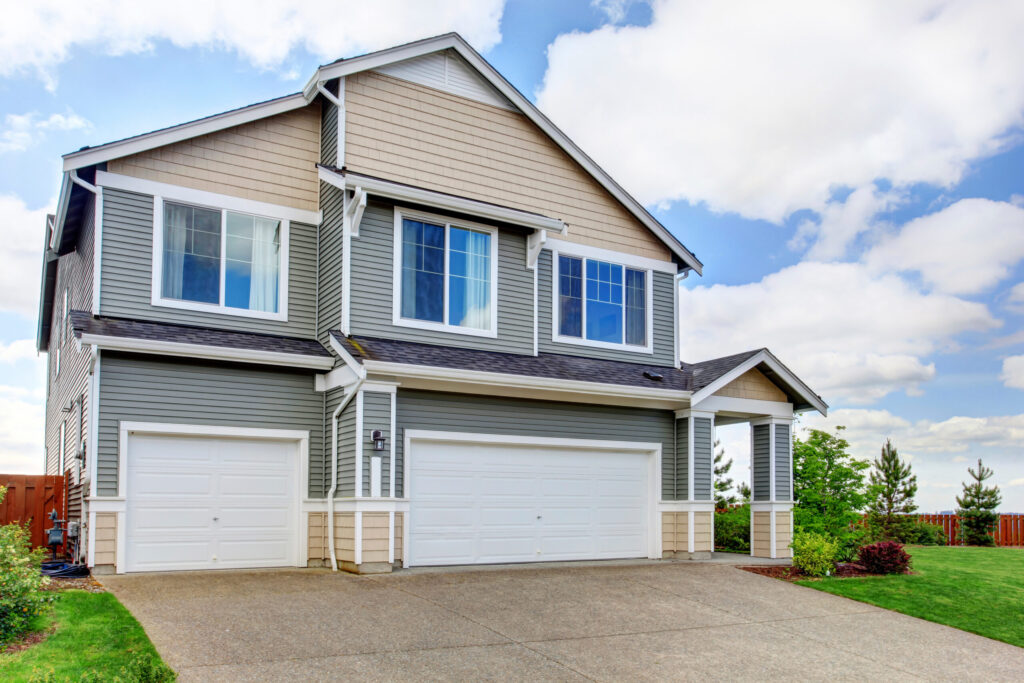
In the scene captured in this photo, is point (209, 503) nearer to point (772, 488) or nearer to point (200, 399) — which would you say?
point (200, 399)

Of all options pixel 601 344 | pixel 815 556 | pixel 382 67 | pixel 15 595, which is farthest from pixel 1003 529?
pixel 15 595

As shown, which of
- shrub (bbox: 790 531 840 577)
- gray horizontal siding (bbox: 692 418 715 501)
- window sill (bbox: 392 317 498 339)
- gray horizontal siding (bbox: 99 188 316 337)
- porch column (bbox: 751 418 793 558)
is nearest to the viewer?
gray horizontal siding (bbox: 99 188 316 337)

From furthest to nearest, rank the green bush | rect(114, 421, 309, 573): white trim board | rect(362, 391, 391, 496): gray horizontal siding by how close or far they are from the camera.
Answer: the green bush
rect(362, 391, 391, 496): gray horizontal siding
rect(114, 421, 309, 573): white trim board

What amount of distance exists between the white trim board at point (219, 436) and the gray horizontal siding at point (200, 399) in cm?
7

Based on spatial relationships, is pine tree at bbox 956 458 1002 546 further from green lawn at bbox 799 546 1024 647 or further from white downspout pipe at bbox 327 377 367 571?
white downspout pipe at bbox 327 377 367 571

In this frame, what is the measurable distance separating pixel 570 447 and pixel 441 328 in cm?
308

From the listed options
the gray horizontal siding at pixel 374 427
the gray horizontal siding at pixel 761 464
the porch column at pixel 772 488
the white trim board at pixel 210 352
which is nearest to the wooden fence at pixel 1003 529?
the porch column at pixel 772 488

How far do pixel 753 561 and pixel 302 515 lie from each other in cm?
807

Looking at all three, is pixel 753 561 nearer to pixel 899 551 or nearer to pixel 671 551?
pixel 671 551

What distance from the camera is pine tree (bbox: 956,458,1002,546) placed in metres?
24.9

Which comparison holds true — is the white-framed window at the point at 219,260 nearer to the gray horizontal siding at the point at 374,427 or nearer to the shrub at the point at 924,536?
the gray horizontal siding at the point at 374,427

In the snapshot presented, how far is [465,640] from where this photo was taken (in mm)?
8672

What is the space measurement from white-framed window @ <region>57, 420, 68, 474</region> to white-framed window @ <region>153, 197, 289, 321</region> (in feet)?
18.6

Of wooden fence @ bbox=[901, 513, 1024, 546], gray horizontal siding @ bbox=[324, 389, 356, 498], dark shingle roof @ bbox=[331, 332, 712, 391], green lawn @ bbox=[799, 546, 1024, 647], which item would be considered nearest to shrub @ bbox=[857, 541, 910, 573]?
green lawn @ bbox=[799, 546, 1024, 647]
